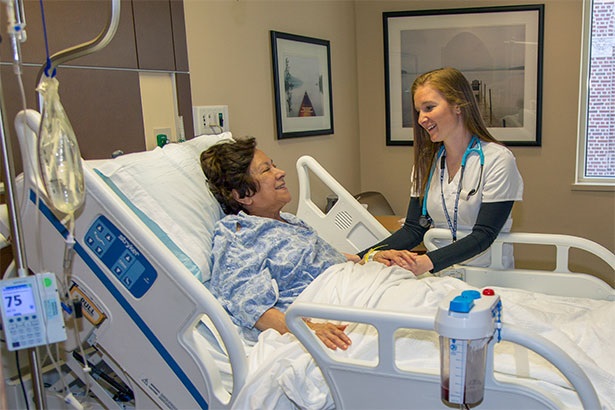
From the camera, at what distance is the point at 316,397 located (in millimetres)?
1417

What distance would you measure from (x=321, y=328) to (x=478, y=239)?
28.1 inches

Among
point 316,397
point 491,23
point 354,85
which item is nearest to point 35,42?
point 316,397

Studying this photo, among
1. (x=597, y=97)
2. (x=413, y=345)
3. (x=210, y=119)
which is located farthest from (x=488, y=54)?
(x=413, y=345)

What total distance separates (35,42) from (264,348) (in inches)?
46.4

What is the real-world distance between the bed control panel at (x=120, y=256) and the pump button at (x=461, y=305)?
0.74 meters

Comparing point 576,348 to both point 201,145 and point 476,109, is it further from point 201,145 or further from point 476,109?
point 201,145

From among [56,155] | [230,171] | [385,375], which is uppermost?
[56,155]

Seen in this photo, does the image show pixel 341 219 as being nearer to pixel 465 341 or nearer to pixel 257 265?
pixel 257 265

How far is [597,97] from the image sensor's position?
143 inches

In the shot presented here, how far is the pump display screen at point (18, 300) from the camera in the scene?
3.84 ft

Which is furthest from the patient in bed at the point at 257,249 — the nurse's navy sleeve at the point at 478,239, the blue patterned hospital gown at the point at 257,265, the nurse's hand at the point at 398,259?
the nurse's navy sleeve at the point at 478,239

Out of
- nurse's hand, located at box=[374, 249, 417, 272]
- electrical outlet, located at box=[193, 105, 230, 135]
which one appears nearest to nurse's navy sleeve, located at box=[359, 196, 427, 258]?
nurse's hand, located at box=[374, 249, 417, 272]

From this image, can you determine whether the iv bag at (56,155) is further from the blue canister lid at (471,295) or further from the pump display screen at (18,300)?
the blue canister lid at (471,295)

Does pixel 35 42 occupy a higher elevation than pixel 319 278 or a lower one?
higher
